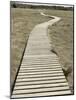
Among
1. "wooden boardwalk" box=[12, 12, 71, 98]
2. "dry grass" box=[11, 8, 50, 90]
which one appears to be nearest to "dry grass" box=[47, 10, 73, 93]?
"wooden boardwalk" box=[12, 12, 71, 98]

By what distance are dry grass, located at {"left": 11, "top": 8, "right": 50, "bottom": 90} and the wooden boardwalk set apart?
2.0 inches

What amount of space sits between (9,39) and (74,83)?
0.80m

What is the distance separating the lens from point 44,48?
2.51m

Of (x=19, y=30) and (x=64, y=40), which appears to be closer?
(x=19, y=30)

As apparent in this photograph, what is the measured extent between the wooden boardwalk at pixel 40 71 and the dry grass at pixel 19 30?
0.16 feet

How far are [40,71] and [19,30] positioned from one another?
0.45 m

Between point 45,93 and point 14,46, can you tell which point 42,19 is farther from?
point 45,93

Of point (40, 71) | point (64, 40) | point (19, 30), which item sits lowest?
point (40, 71)

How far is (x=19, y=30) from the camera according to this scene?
96.5 inches

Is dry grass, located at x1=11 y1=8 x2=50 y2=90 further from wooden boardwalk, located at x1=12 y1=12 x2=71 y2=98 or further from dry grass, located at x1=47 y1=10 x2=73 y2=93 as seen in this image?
dry grass, located at x1=47 y1=10 x2=73 y2=93

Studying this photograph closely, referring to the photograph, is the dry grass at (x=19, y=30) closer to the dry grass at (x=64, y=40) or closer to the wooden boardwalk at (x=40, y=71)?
the wooden boardwalk at (x=40, y=71)

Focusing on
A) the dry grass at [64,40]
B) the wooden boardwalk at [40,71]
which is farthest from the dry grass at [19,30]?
the dry grass at [64,40]

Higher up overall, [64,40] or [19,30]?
[19,30]

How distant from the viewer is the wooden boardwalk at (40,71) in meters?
2.44
